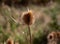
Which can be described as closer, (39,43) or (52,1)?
(39,43)

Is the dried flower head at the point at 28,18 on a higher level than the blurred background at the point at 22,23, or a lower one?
higher

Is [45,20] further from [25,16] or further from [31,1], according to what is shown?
[25,16]

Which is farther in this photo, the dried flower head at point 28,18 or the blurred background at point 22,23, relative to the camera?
the blurred background at point 22,23

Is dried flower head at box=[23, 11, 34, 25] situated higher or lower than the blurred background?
higher

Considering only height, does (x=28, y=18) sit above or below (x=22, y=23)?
above

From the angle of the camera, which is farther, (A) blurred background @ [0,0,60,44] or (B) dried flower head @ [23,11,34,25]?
(A) blurred background @ [0,0,60,44]

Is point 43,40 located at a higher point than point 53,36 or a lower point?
lower

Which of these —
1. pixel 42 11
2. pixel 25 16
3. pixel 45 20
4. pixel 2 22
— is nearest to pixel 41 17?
pixel 45 20

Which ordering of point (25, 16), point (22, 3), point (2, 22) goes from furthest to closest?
point (22, 3) < point (2, 22) < point (25, 16)
